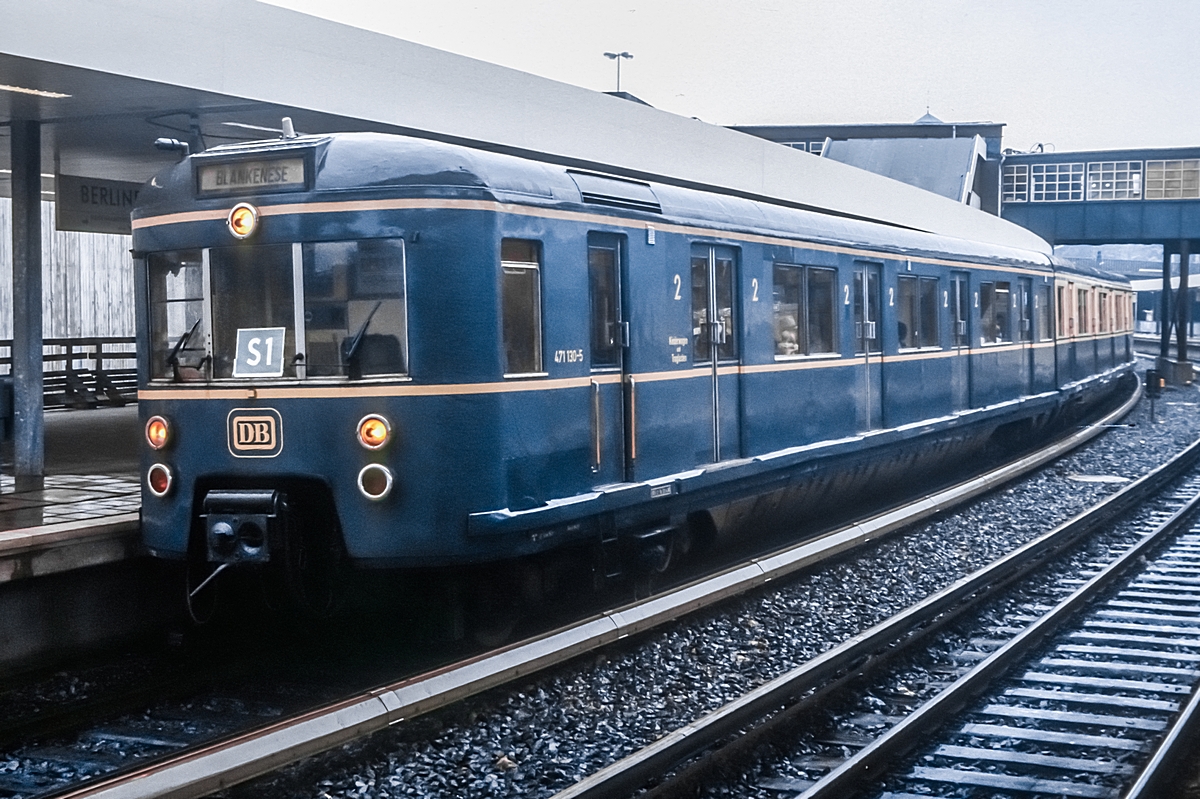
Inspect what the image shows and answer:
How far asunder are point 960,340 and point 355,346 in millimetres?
10502

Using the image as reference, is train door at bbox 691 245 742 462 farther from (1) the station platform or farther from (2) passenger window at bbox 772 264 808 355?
(1) the station platform

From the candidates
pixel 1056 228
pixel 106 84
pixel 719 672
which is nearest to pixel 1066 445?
pixel 719 672

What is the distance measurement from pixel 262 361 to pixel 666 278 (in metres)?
3.04

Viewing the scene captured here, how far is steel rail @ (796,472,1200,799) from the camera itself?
19.4 feet

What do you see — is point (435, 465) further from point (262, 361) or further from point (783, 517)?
point (783, 517)

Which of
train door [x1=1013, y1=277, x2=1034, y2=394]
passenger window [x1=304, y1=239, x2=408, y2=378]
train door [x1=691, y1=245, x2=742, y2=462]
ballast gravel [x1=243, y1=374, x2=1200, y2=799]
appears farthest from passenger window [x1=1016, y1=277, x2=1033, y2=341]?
passenger window [x1=304, y1=239, x2=408, y2=378]

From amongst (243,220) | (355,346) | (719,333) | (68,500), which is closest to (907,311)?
(719,333)

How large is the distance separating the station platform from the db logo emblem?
51.1 inches

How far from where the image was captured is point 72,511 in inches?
368

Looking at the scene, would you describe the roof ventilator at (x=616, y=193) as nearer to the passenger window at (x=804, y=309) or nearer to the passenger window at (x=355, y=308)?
the passenger window at (x=355, y=308)

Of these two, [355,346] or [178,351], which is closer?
[355,346]

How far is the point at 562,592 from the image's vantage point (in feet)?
30.5

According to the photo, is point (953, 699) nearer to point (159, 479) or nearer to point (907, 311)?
point (159, 479)

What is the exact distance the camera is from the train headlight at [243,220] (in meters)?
7.85
